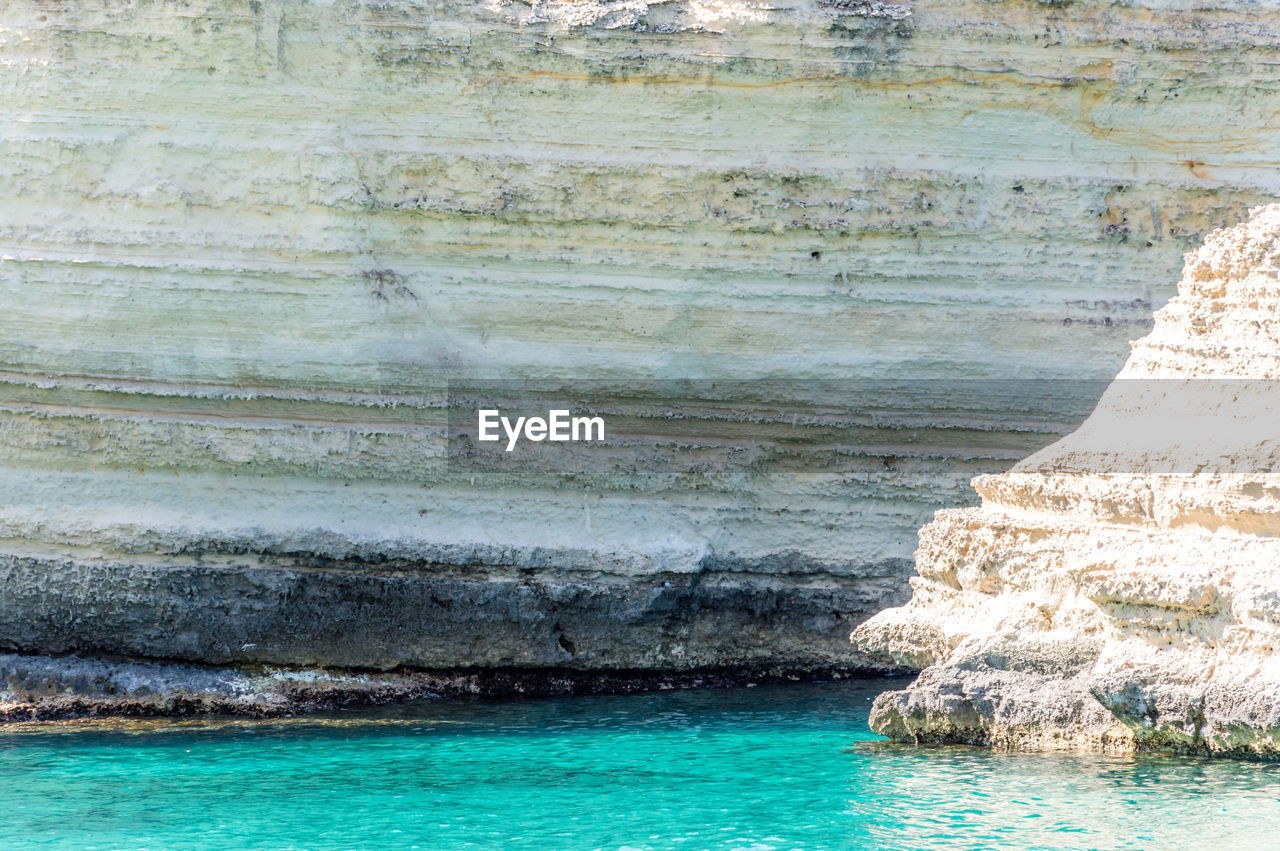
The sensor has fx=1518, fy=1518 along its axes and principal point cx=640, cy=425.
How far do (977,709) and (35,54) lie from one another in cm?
598

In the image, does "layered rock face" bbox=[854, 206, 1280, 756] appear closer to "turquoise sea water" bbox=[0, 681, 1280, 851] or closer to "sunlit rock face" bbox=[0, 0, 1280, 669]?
"turquoise sea water" bbox=[0, 681, 1280, 851]

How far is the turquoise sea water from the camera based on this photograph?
5109mm

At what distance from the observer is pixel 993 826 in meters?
5.07

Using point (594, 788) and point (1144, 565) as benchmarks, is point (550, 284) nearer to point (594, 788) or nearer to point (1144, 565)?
point (594, 788)

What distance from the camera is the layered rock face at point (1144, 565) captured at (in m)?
5.43

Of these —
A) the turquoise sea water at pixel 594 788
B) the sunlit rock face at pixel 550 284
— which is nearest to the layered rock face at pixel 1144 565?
the turquoise sea water at pixel 594 788

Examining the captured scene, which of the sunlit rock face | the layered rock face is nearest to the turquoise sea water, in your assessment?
the layered rock face

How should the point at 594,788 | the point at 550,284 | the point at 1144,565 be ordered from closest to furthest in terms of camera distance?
the point at 1144,565 < the point at 594,788 < the point at 550,284

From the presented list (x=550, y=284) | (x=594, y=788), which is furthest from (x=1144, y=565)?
(x=550, y=284)

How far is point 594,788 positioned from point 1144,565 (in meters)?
2.29

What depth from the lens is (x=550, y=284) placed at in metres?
8.49

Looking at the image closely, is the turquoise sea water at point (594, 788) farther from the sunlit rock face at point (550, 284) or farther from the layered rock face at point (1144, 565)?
the sunlit rock face at point (550, 284)

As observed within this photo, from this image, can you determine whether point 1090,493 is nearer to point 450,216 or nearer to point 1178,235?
point 1178,235

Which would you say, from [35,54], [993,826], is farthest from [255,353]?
[993,826]
